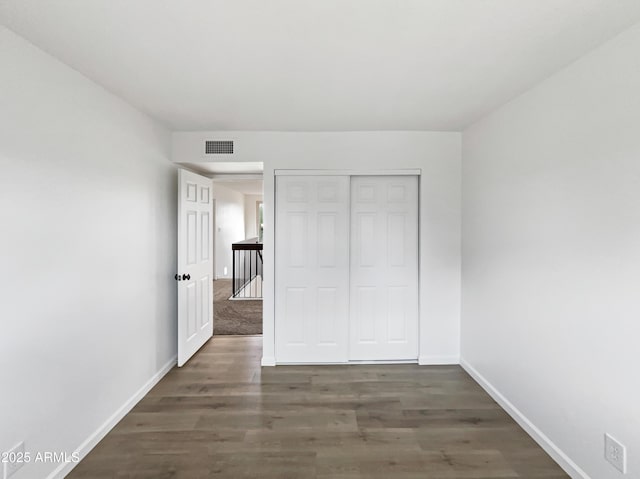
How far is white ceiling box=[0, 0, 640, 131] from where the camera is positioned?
1401 mm

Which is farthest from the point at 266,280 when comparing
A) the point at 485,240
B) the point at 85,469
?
the point at 485,240

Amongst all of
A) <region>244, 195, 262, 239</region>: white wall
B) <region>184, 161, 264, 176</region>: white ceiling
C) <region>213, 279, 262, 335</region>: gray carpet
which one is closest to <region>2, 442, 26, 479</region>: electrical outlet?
<region>184, 161, 264, 176</region>: white ceiling

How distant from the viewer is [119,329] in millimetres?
2395

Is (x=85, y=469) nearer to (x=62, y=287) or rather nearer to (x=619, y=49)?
(x=62, y=287)

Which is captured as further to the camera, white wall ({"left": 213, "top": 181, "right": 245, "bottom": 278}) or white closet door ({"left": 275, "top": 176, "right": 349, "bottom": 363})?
white wall ({"left": 213, "top": 181, "right": 245, "bottom": 278})

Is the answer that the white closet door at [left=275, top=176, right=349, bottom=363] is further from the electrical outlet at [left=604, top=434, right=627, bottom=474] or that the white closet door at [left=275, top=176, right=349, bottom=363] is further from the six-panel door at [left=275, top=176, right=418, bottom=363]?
the electrical outlet at [left=604, top=434, right=627, bottom=474]

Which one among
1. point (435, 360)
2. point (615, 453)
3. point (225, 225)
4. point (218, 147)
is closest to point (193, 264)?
point (218, 147)

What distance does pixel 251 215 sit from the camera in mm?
10883

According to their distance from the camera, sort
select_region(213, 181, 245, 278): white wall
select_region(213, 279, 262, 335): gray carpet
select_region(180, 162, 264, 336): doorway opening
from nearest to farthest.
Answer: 1. select_region(180, 162, 264, 336): doorway opening
2. select_region(213, 279, 262, 335): gray carpet
3. select_region(213, 181, 245, 278): white wall

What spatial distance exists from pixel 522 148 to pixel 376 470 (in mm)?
2357

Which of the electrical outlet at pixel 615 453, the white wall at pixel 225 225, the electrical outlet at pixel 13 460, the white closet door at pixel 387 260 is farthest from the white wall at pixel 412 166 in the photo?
the white wall at pixel 225 225

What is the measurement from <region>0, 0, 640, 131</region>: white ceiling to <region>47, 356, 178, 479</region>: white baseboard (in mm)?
2313

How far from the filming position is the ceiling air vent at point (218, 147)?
3.27 metres

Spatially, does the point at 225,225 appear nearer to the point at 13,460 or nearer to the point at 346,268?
the point at 346,268
